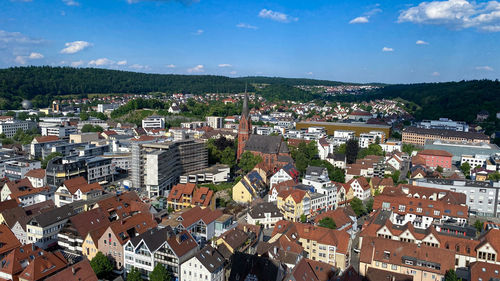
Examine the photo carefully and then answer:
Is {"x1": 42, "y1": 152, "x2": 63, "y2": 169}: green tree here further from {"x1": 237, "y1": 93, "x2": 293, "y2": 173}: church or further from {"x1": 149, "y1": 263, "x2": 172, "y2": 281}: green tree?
{"x1": 149, "y1": 263, "x2": 172, "y2": 281}: green tree

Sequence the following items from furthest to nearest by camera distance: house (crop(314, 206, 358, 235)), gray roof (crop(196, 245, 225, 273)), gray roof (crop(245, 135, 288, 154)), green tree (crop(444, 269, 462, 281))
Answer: gray roof (crop(245, 135, 288, 154)), house (crop(314, 206, 358, 235)), green tree (crop(444, 269, 462, 281)), gray roof (crop(196, 245, 225, 273))

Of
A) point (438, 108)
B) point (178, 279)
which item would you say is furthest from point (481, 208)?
point (438, 108)

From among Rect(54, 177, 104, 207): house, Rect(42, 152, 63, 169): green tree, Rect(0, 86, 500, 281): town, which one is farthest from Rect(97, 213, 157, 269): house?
Rect(42, 152, 63, 169): green tree

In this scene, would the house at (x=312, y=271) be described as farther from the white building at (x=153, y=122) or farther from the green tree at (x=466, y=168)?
the white building at (x=153, y=122)

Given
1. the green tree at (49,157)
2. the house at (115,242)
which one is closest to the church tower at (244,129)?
the green tree at (49,157)

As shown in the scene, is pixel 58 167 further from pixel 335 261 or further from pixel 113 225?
pixel 335 261
